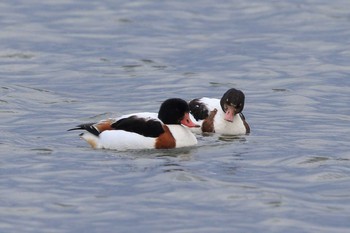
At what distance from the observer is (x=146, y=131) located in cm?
1856

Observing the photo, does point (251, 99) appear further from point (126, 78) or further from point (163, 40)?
point (163, 40)

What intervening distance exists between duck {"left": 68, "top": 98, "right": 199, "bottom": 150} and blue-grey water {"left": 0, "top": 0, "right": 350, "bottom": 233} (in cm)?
19

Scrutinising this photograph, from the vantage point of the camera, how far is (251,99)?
Answer: 23.6 meters

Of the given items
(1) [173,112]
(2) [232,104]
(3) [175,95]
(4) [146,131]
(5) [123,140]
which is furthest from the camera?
(3) [175,95]

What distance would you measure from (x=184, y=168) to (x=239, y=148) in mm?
1833

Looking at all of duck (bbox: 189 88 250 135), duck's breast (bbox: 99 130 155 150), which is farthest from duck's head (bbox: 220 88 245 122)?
duck's breast (bbox: 99 130 155 150)

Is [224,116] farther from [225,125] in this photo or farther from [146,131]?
[146,131]

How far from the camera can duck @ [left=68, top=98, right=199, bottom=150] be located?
60.6 feet

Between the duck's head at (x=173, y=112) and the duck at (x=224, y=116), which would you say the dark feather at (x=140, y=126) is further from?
the duck at (x=224, y=116)

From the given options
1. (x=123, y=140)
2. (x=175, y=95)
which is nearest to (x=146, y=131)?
(x=123, y=140)

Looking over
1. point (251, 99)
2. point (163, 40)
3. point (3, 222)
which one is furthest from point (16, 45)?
point (3, 222)

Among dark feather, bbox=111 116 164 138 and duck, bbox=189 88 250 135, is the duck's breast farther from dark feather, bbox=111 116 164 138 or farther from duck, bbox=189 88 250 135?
duck, bbox=189 88 250 135

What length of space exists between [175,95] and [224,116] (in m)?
3.36

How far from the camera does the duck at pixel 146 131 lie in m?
18.5
